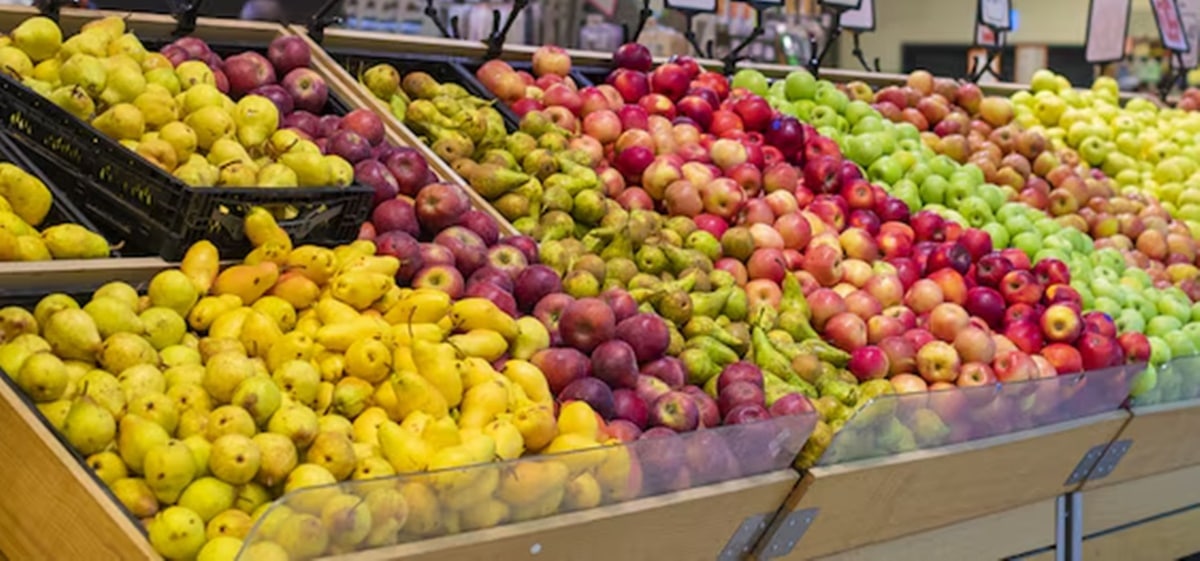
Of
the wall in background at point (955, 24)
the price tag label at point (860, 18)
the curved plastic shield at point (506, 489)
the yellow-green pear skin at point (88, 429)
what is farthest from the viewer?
the wall in background at point (955, 24)

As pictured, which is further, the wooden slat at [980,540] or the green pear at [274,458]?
the wooden slat at [980,540]

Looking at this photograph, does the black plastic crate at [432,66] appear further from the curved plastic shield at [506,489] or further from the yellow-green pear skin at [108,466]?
the yellow-green pear skin at [108,466]

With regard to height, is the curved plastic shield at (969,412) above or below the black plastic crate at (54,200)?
below

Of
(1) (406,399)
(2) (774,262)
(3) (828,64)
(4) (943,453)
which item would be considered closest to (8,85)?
(1) (406,399)

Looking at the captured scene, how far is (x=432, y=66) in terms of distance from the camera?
11.3 ft

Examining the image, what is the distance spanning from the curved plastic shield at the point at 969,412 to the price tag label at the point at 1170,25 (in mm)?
3295

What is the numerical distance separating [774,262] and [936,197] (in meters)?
1.02

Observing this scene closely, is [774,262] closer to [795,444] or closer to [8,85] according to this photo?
[795,444]

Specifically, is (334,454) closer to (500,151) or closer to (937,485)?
(937,485)

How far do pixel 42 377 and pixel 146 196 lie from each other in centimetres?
51

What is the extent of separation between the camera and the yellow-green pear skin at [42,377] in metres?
1.76

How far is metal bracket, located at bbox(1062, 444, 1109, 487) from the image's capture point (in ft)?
9.54

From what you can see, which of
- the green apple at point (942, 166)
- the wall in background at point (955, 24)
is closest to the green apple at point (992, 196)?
the green apple at point (942, 166)

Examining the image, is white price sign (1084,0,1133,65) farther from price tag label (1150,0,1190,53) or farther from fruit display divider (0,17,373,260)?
fruit display divider (0,17,373,260)
